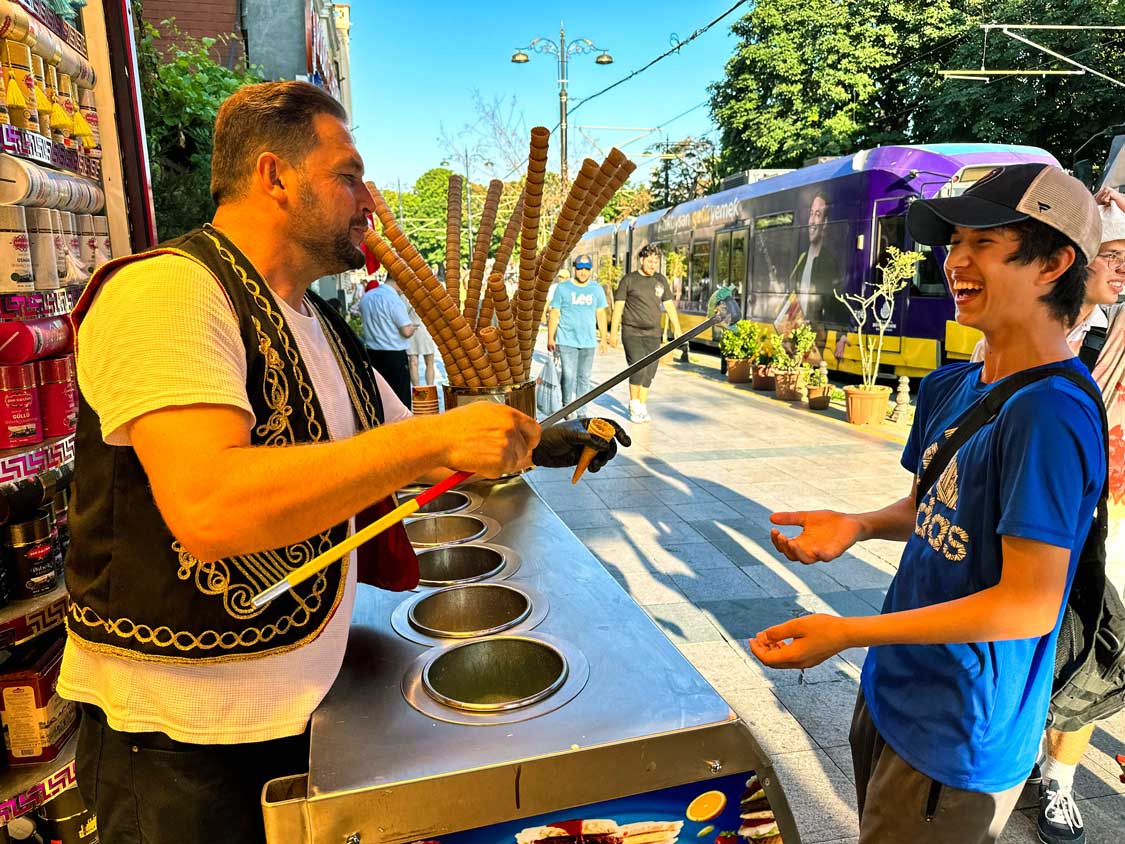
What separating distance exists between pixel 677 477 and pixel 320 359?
5.61 m

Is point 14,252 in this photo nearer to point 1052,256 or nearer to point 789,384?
point 1052,256

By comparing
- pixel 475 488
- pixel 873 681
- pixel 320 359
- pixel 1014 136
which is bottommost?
pixel 873 681

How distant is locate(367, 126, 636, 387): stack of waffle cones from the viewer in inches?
92.8

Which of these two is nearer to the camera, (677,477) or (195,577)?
(195,577)

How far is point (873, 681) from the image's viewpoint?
167 centimetres

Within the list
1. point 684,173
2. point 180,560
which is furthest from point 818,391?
point 684,173

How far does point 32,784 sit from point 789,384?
972cm

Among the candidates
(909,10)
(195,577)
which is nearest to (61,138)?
(195,577)

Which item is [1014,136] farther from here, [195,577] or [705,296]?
[195,577]

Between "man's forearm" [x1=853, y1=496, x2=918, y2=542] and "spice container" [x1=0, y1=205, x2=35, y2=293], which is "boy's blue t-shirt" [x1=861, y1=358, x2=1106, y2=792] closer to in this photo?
"man's forearm" [x1=853, y1=496, x2=918, y2=542]

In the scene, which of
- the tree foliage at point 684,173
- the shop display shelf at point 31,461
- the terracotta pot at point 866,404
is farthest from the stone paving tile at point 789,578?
the tree foliage at point 684,173

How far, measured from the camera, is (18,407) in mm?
2092

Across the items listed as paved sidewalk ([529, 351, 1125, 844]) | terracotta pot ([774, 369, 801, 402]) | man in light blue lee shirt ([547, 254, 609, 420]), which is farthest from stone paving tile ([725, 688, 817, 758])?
terracotta pot ([774, 369, 801, 402])

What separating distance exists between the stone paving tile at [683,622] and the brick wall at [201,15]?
797 cm
